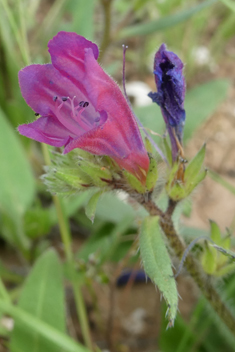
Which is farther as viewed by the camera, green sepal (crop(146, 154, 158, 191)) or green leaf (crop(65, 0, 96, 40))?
green leaf (crop(65, 0, 96, 40))

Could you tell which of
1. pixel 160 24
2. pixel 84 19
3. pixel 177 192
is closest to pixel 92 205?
pixel 177 192

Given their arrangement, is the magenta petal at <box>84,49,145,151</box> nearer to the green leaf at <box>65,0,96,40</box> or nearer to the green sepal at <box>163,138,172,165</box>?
the green sepal at <box>163,138,172,165</box>

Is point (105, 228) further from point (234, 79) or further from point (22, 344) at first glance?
point (234, 79)

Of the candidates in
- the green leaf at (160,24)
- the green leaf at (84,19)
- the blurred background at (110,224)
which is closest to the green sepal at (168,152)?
the blurred background at (110,224)

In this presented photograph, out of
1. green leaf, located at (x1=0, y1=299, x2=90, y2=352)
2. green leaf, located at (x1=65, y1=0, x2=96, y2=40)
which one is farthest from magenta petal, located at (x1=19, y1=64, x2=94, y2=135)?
green leaf, located at (x1=65, y1=0, x2=96, y2=40)

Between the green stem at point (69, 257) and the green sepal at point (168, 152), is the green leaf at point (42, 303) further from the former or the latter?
the green sepal at point (168, 152)
